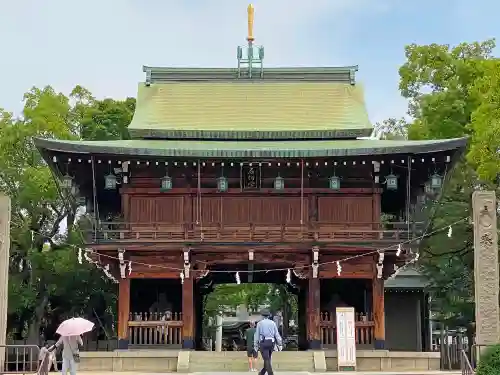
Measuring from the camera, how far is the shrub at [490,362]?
55.4 ft

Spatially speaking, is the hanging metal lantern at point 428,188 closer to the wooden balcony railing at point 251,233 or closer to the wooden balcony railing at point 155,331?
the wooden balcony railing at point 251,233

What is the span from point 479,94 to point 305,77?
29.3 feet

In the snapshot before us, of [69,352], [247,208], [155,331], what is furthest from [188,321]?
[69,352]

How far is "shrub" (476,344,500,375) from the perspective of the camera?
16.9 m

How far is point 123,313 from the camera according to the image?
27344 millimetres

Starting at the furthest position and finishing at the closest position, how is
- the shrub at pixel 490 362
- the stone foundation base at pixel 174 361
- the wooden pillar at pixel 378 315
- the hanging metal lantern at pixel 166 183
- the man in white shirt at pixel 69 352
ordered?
the hanging metal lantern at pixel 166 183, the wooden pillar at pixel 378 315, the stone foundation base at pixel 174 361, the man in white shirt at pixel 69 352, the shrub at pixel 490 362

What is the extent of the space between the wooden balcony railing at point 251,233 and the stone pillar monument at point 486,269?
5868 mm

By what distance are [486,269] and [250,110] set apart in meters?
14.0

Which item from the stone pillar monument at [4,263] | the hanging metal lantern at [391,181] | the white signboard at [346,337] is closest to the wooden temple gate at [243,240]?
the hanging metal lantern at [391,181]

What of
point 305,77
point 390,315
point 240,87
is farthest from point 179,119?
point 390,315

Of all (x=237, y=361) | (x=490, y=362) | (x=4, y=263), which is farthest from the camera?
(x=237, y=361)

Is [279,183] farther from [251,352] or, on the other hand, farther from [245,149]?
Result: [251,352]

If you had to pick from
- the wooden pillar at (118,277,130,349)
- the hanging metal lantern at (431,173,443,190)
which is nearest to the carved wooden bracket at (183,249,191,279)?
the wooden pillar at (118,277,130,349)

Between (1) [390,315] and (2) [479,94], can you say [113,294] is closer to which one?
(1) [390,315]
